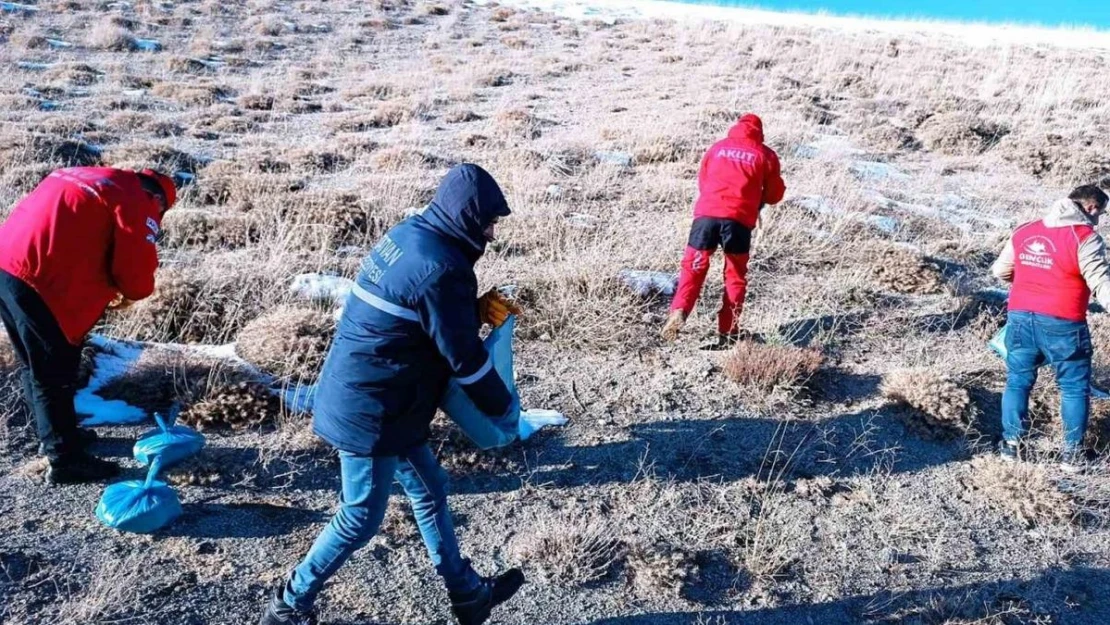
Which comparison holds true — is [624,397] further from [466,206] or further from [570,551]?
[466,206]

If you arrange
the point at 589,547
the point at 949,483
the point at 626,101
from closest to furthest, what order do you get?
the point at 589,547, the point at 949,483, the point at 626,101

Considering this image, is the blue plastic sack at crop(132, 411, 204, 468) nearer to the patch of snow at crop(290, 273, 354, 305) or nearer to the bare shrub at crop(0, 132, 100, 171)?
the patch of snow at crop(290, 273, 354, 305)

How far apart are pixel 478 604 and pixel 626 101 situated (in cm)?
1461

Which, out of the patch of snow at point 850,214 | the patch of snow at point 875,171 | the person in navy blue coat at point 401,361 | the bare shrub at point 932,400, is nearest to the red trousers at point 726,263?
the bare shrub at point 932,400

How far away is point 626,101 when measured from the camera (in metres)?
16.7

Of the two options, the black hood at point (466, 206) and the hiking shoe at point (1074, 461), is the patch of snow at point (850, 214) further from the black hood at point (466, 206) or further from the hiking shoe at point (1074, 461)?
the black hood at point (466, 206)

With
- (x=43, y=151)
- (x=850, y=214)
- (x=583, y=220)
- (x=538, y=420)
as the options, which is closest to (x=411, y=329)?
(x=538, y=420)

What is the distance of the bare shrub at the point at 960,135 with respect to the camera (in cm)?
1338

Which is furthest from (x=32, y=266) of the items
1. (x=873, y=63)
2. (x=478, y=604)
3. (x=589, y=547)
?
(x=873, y=63)

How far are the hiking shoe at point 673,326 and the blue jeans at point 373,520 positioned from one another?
3.04 m

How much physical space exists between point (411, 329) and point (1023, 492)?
3.66m

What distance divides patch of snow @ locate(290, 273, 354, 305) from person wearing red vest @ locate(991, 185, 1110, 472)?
14.4 ft

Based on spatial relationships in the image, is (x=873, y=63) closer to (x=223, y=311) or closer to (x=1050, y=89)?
(x=1050, y=89)

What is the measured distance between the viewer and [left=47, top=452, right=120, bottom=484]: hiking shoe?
155 inches
